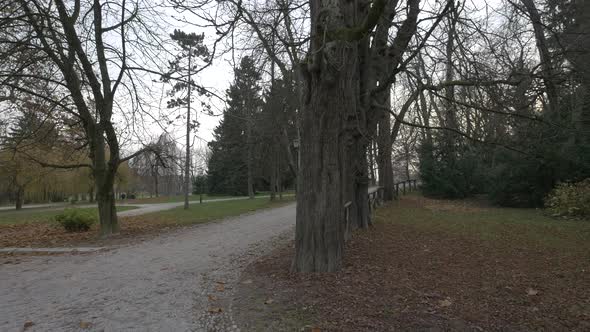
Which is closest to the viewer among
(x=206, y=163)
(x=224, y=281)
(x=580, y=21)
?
(x=224, y=281)

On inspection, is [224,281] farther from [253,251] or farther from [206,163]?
[206,163]

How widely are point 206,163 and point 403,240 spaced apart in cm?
3725

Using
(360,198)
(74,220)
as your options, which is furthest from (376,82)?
(74,220)

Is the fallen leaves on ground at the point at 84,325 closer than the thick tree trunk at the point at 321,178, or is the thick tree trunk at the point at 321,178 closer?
the fallen leaves on ground at the point at 84,325

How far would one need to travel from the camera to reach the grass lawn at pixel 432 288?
3.76 metres

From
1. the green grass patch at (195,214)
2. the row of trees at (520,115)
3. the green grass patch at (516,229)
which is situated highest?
the row of trees at (520,115)

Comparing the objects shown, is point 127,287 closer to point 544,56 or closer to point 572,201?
point 544,56

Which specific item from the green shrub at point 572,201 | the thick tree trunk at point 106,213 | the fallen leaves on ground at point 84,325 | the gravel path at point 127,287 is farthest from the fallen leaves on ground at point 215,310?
the green shrub at point 572,201

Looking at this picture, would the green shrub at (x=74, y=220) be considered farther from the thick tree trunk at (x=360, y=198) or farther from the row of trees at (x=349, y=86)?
the thick tree trunk at (x=360, y=198)

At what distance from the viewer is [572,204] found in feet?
39.2

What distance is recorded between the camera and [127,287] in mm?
5527

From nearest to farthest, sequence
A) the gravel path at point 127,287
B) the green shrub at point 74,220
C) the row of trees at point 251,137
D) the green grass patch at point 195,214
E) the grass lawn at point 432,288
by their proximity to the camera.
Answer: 1. the grass lawn at point 432,288
2. the gravel path at point 127,287
3. the row of trees at point 251,137
4. the green shrub at point 74,220
5. the green grass patch at point 195,214

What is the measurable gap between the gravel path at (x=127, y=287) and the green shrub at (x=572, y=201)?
1066 cm

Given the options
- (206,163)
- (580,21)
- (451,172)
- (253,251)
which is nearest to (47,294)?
(253,251)
